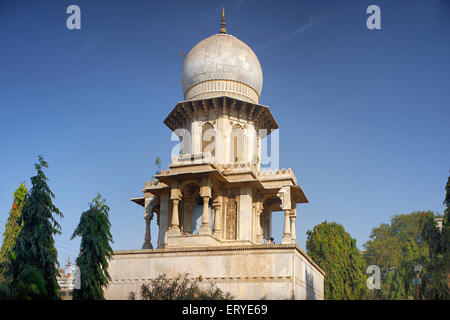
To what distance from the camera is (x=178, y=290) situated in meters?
23.7

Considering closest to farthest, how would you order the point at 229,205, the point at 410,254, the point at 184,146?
the point at 229,205
the point at 184,146
the point at 410,254

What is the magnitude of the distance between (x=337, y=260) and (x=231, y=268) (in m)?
24.1

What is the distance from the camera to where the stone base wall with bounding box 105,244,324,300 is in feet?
79.4

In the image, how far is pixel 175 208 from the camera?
29453 millimetres

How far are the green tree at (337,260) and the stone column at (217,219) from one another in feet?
59.6

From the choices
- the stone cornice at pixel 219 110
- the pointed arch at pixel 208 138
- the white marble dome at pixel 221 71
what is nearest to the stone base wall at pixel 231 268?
the pointed arch at pixel 208 138

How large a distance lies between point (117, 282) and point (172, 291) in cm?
446

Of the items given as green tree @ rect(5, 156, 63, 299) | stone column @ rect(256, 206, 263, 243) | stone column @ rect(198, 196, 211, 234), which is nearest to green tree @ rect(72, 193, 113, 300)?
green tree @ rect(5, 156, 63, 299)

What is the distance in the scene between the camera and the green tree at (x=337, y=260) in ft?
147
